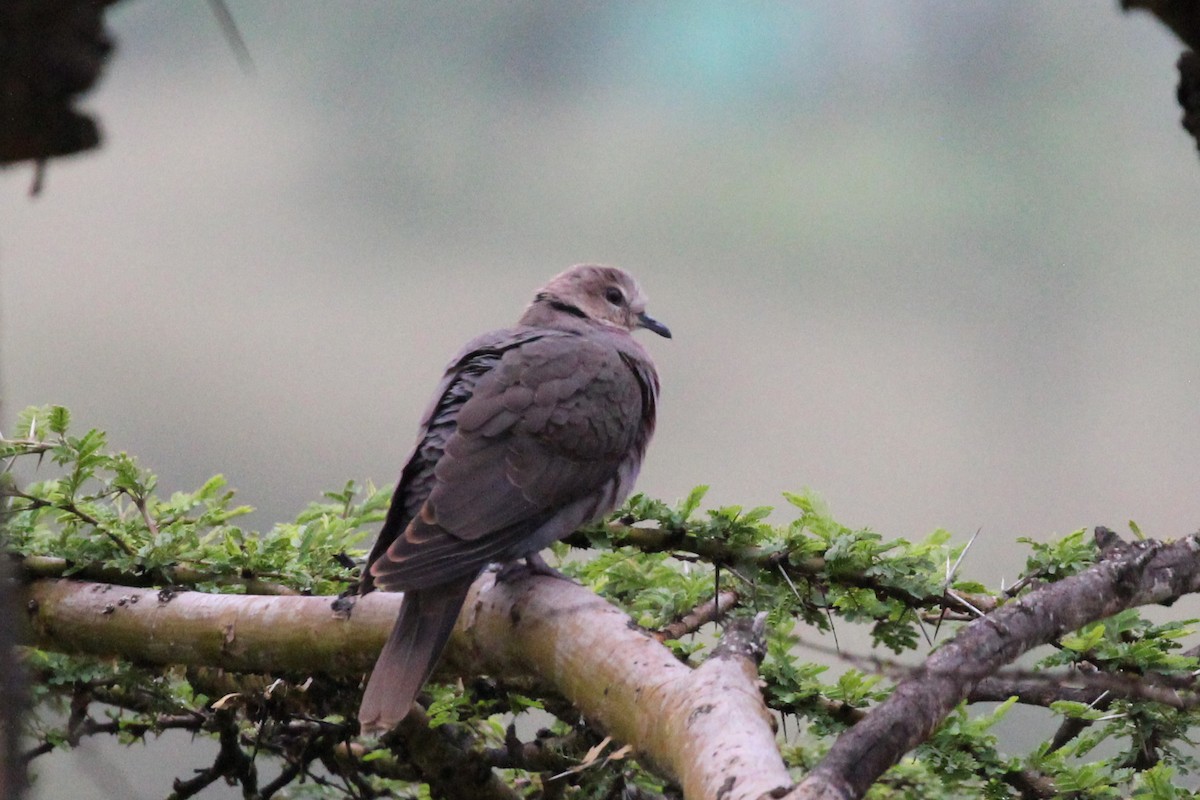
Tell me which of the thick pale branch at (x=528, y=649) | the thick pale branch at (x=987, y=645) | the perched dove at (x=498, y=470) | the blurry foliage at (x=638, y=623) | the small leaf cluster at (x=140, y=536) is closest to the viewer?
the thick pale branch at (x=987, y=645)

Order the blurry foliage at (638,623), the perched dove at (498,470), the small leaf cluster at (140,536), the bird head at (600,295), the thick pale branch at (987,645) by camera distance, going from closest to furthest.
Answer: the thick pale branch at (987,645), the blurry foliage at (638,623), the perched dove at (498,470), the small leaf cluster at (140,536), the bird head at (600,295)

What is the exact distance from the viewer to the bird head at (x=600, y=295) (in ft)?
13.3

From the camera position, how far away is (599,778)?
91.4 inches

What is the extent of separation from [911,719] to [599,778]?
1034 millimetres

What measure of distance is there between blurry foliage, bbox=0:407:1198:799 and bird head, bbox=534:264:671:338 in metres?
1.32

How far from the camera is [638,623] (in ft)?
7.04

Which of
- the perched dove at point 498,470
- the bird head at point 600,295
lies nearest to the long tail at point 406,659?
the perched dove at point 498,470

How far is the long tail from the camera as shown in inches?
87.8

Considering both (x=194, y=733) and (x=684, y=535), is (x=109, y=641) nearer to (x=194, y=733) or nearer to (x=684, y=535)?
(x=194, y=733)

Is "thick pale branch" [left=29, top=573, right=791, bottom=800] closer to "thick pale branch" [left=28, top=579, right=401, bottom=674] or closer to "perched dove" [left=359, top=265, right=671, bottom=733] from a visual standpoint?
"thick pale branch" [left=28, top=579, right=401, bottom=674]

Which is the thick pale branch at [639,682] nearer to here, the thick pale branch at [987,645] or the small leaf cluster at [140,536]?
the thick pale branch at [987,645]

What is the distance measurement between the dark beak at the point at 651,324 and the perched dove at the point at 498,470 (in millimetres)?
733

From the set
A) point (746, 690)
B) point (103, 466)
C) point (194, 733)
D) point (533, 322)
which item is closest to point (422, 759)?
point (194, 733)

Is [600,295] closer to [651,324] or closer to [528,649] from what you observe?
[651,324]
